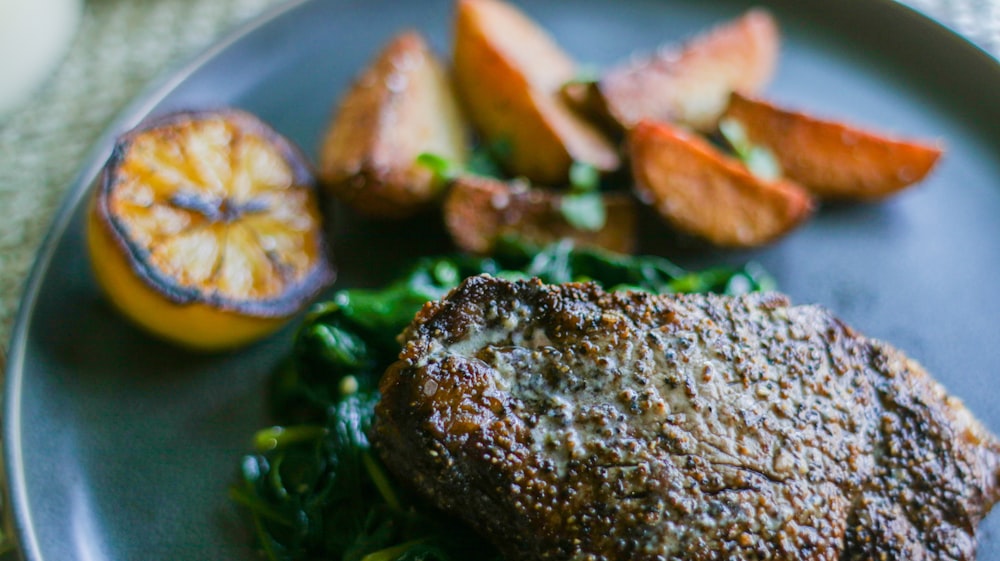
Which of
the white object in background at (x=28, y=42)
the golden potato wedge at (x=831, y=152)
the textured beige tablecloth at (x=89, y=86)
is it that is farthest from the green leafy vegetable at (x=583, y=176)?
the white object in background at (x=28, y=42)

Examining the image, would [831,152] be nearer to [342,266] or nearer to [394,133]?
[394,133]

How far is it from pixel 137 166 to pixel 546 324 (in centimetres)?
160

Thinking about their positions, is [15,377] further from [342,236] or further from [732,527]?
[732,527]

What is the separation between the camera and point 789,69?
3932 mm

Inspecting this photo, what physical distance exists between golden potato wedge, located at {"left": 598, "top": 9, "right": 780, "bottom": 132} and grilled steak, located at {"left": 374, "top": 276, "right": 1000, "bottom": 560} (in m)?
1.21

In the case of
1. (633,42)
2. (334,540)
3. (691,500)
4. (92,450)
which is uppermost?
(633,42)

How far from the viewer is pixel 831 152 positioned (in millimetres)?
3400

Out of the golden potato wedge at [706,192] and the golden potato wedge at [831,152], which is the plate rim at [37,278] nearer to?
the golden potato wedge at [706,192]

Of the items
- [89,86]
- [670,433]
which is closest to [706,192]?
[670,433]

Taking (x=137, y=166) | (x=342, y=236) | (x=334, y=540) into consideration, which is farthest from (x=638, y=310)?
(x=137, y=166)

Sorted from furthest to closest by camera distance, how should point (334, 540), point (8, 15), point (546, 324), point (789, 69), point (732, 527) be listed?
point (789, 69)
point (8, 15)
point (334, 540)
point (546, 324)
point (732, 527)

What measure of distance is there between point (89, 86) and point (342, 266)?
183 cm

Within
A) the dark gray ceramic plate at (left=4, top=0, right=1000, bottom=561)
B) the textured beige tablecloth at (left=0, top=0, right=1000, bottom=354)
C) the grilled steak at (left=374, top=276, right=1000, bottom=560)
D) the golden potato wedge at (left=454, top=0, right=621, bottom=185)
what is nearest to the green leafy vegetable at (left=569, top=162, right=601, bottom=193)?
the golden potato wedge at (left=454, top=0, right=621, bottom=185)

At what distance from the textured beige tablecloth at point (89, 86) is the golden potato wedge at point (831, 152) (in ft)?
3.39
